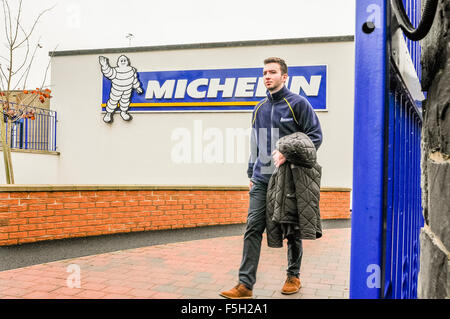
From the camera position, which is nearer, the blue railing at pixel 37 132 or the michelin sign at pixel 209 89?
the michelin sign at pixel 209 89

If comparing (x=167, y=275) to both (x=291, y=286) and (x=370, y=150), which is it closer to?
(x=291, y=286)

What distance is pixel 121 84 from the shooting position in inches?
489

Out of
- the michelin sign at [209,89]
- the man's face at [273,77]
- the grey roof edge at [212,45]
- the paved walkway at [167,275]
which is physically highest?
the grey roof edge at [212,45]

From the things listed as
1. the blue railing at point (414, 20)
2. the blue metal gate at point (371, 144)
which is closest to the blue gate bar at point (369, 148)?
the blue metal gate at point (371, 144)

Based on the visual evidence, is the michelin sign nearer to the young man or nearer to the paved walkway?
Answer: the paved walkway

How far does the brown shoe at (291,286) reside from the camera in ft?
12.9

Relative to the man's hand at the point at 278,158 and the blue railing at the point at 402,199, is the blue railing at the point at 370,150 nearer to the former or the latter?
the blue railing at the point at 402,199

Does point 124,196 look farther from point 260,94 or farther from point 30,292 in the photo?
point 260,94

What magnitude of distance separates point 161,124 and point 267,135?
28.0ft

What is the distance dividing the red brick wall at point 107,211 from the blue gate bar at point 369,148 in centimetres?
513

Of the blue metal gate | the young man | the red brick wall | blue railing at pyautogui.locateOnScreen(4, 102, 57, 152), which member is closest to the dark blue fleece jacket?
the young man

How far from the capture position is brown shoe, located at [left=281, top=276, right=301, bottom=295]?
3.93 metres

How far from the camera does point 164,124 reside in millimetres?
11984

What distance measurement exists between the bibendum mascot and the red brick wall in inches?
209
